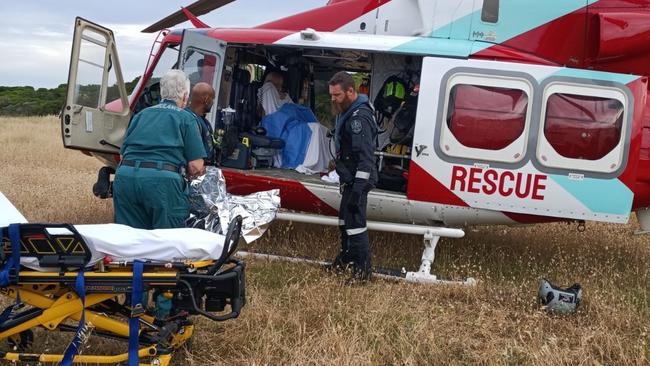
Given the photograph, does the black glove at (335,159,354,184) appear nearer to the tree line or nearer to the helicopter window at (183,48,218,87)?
the helicopter window at (183,48,218,87)

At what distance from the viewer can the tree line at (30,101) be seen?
1198 inches

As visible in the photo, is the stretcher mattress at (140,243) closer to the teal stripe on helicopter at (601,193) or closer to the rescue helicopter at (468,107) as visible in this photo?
the rescue helicopter at (468,107)

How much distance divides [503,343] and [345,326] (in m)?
1.07

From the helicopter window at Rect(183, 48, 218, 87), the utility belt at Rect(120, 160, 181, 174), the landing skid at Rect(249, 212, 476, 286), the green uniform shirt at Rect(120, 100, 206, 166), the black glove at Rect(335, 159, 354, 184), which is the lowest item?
the landing skid at Rect(249, 212, 476, 286)

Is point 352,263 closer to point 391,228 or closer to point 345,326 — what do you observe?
point 391,228

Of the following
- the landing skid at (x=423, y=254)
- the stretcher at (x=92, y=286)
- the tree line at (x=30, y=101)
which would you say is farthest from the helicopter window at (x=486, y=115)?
Result: the tree line at (x=30, y=101)

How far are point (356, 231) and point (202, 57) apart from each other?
8.63ft

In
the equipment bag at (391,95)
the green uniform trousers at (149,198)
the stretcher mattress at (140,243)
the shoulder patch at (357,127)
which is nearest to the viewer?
the stretcher mattress at (140,243)

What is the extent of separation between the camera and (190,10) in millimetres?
7152

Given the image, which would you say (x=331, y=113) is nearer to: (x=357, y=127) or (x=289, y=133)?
(x=289, y=133)

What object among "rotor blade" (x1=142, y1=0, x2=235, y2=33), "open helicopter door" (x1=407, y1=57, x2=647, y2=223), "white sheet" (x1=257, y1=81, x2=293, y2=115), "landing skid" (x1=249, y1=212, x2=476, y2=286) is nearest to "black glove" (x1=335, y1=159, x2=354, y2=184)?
"landing skid" (x1=249, y1=212, x2=476, y2=286)

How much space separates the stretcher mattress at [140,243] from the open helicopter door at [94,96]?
109 inches

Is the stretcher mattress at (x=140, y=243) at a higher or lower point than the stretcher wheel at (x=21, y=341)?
higher

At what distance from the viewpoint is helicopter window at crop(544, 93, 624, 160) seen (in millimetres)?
5098
